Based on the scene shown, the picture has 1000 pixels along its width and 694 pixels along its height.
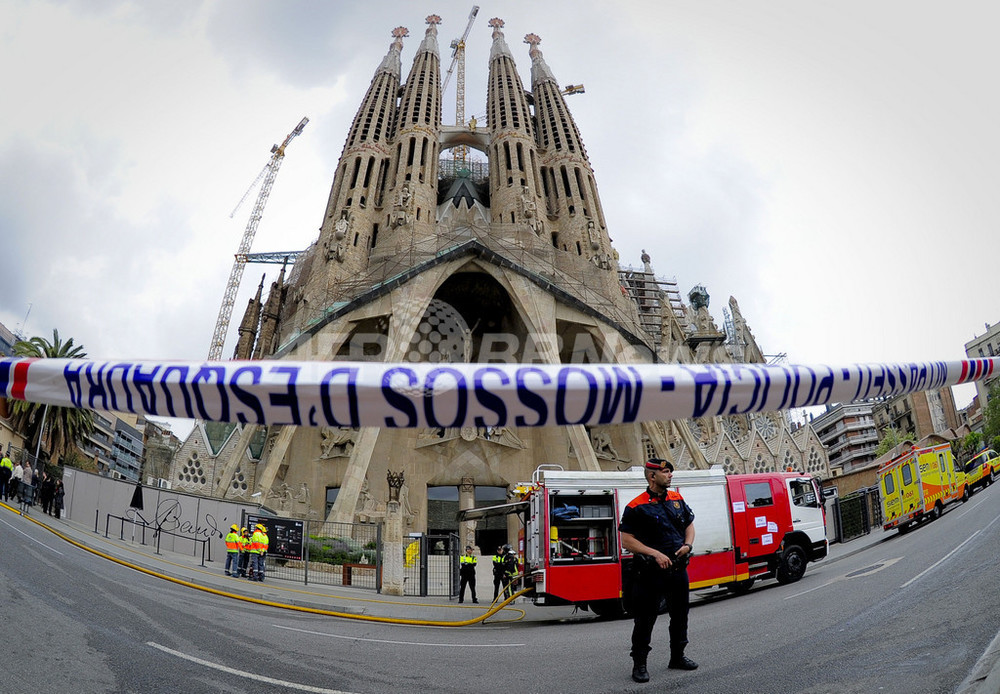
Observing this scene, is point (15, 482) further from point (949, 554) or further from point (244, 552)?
point (949, 554)

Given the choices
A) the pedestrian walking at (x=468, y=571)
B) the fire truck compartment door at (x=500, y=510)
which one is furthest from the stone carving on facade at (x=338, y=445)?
the fire truck compartment door at (x=500, y=510)

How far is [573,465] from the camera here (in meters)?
36.8

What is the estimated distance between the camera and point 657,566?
445 centimetres

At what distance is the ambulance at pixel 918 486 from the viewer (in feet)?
55.4

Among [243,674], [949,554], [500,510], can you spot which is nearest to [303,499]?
[500,510]

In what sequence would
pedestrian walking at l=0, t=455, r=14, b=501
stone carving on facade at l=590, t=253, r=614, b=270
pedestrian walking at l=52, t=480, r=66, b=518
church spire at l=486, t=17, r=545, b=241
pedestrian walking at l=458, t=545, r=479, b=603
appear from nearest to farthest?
pedestrian walking at l=458, t=545, r=479, b=603
pedestrian walking at l=0, t=455, r=14, b=501
pedestrian walking at l=52, t=480, r=66, b=518
stone carving on facade at l=590, t=253, r=614, b=270
church spire at l=486, t=17, r=545, b=241

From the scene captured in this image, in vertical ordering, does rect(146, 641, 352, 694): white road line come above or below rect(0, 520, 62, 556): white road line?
below

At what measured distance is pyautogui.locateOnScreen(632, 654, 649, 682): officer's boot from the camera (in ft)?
13.8

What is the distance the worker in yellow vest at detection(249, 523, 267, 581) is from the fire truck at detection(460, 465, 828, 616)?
637cm

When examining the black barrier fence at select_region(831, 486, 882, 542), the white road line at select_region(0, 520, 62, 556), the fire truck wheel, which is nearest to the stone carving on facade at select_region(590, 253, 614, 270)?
the black barrier fence at select_region(831, 486, 882, 542)

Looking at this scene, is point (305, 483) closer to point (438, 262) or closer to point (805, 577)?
point (438, 262)

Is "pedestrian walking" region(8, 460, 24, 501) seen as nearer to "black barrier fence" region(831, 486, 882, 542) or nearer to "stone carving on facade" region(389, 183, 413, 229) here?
"black barrier fence" region(831, 486, 882, 542)

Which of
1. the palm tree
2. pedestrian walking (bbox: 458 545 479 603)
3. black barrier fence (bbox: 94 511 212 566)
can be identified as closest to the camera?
pedestrian walking (bbox: 458 545 479 603)

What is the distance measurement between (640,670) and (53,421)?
1438 inches
